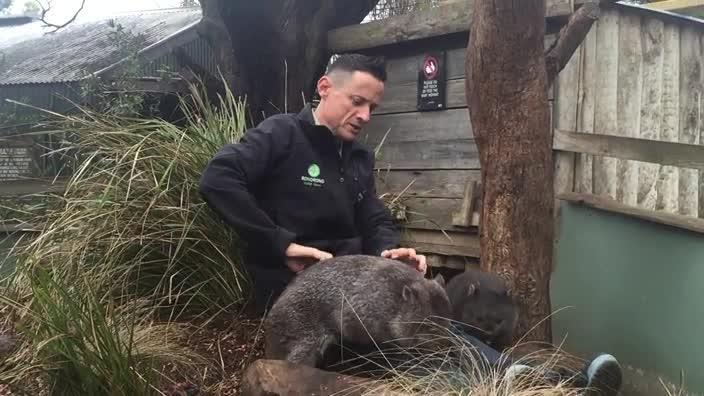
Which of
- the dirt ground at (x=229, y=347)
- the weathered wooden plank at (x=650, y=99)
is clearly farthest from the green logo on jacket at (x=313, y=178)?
the weathered wooden plank at (x=650, y=99)

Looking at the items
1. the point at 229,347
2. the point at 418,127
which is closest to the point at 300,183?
the point at 229,347

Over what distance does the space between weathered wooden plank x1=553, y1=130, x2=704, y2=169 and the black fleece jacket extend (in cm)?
159

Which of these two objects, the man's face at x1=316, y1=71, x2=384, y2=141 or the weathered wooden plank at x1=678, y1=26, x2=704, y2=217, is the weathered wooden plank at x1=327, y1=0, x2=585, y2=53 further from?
the man's face at x1=316, y1=71, x2=384, y2=141

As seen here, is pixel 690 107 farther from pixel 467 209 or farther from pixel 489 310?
pixel 489 310

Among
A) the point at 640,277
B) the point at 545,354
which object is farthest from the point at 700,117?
the point at 545,354

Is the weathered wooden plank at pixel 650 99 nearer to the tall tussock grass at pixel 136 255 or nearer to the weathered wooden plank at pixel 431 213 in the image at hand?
the weathered wooden plank at pixel 431 213

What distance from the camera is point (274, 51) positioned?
625 centimetres

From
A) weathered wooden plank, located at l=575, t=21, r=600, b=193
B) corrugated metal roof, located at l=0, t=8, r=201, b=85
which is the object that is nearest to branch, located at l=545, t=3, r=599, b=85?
weathered wooden plank, located at l=575, t=21, r=600, b=193

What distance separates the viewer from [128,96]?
6.21 m

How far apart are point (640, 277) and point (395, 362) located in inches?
93.7

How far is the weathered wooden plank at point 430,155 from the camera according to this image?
5.47 metres

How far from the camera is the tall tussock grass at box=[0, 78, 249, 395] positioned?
9.61ft

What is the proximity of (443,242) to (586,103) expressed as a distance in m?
1.56

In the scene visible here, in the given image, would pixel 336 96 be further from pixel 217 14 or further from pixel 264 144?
pixel 217 14
